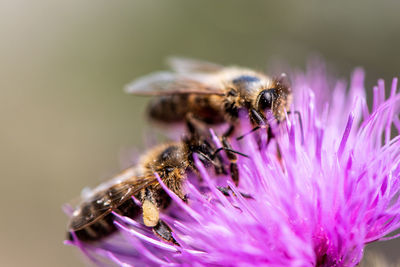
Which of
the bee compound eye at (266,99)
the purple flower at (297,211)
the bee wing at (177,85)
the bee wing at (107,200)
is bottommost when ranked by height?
the purple flower at (297,211)

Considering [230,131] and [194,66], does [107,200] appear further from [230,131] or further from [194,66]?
[194,66]

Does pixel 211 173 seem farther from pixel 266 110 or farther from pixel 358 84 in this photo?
pixel 358 84

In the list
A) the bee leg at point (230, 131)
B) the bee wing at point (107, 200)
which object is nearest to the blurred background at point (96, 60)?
the bee leg at point (230, 131)

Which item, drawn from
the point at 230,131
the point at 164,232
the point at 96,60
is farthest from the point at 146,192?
the point at 96,60

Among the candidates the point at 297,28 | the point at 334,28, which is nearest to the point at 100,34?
the point at 297,28

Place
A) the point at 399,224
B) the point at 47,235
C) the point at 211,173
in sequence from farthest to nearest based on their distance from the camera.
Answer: the point at 47,235 → the point at 211,173 → the point at 399,224

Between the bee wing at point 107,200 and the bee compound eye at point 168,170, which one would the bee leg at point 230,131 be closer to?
the bee compound eye at point 168,170
